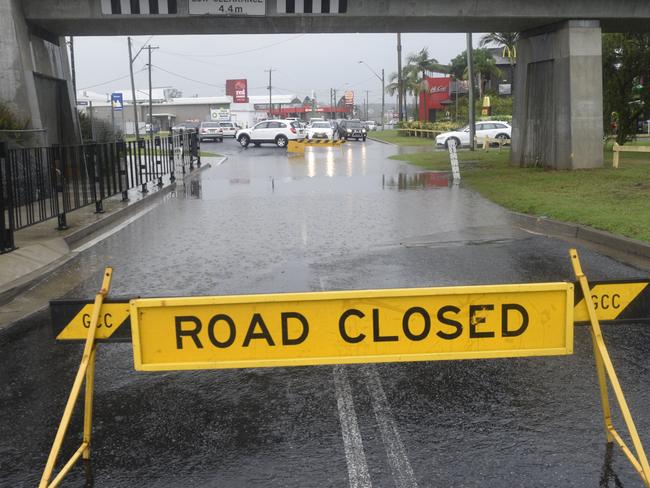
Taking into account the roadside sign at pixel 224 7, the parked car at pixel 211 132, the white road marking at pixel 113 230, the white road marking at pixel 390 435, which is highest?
the roadside sign at pixel 224 7

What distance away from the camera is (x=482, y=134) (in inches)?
1752

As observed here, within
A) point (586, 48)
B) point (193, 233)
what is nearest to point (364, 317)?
point (193, 233)

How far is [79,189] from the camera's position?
14.4 meters

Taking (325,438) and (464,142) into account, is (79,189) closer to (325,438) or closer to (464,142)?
(325,438)

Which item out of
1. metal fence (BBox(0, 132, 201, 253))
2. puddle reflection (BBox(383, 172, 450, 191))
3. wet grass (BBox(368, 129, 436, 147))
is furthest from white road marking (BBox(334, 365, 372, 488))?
wet grass (BBox(368, 129, 436, 147))

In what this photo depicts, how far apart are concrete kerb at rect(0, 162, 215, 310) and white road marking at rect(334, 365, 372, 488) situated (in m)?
3.76

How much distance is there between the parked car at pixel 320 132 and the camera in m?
57.5

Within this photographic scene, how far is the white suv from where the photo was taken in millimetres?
51812

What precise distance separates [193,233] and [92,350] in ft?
30.3

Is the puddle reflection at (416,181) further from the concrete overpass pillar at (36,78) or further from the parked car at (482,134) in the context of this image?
the parked car at (482,134)

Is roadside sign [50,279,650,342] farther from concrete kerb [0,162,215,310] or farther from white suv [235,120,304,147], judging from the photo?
white suv [235,120,304,147]

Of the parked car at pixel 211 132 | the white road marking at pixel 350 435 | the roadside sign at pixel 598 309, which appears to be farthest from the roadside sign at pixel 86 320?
the parked car at pixel 211 132

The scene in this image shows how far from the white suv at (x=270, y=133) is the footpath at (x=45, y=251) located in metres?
34.3

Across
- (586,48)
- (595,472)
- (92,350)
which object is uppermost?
(586,48)
